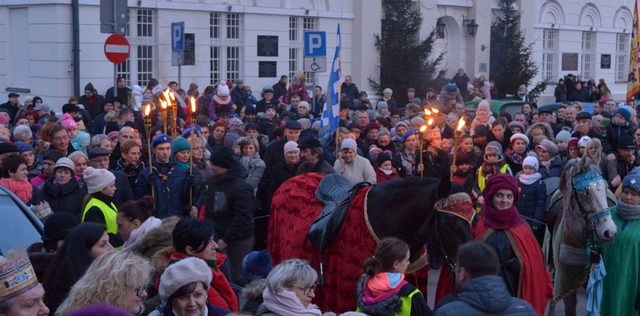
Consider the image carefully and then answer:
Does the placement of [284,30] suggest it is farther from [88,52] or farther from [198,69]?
[88,52]

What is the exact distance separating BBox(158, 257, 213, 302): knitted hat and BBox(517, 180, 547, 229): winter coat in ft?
21.0

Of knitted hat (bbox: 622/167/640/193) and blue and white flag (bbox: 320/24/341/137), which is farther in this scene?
blue and white flag (bbox: 320/24/341/137)

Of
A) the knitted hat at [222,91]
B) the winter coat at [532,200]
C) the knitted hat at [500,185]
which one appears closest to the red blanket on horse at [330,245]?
the knitted hat at [500,185]

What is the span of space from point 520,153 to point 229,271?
6.52 metres

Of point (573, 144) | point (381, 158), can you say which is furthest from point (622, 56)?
point (381, 158)

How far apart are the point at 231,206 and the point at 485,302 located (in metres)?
4.11

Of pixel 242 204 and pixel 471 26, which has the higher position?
pixel 471 26

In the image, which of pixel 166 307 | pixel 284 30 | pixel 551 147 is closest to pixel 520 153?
pixel 551 147

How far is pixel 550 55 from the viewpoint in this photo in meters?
36.5

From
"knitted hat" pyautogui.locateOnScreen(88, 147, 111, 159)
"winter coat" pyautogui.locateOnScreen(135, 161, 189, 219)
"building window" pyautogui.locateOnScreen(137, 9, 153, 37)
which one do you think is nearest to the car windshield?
"winter coat" pyautogui.locateOnScreen(135, 161, 189, 219)

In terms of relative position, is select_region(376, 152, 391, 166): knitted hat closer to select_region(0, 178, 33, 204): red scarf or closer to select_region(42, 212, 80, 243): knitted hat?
select_region(0, 178, 33, 204): red scarf

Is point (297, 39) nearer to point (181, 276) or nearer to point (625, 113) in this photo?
point (625, 113)

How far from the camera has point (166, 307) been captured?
16.8 ft

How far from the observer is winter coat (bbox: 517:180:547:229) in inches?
427
